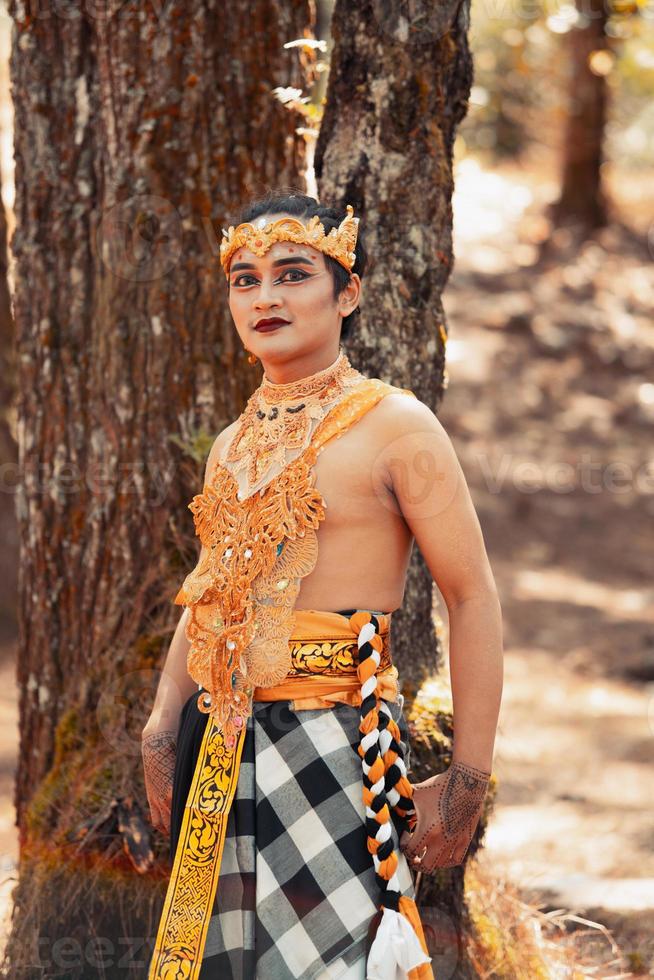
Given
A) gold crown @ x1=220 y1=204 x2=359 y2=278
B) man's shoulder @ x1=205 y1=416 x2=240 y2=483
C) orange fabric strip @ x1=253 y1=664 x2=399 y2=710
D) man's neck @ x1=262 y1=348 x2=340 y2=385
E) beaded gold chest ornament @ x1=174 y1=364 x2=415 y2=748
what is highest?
Result: gold crown @ x1=220 y1=204 x2=359 y2=278

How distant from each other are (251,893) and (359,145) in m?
1.92

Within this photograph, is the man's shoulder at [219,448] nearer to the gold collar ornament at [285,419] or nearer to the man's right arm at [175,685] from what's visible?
the man's right arm at [175,685]

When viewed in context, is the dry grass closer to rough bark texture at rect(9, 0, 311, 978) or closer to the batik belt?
rough bark texture at rect(9, 0, 311, 978)

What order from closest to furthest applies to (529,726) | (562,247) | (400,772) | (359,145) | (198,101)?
1. (400,772)
2. (359,145)
3. (198,101)
4. (529,726)
5. (562,247)

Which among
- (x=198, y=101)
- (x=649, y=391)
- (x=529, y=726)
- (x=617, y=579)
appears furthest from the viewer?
(x=649, y=391)

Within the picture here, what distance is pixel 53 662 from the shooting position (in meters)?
3.76

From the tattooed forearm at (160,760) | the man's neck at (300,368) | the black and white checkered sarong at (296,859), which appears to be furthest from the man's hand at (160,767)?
the man's neck at (300,368)

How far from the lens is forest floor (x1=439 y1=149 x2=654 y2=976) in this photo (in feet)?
17.6

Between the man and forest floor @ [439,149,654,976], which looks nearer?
the man

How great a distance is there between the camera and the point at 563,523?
10109mm

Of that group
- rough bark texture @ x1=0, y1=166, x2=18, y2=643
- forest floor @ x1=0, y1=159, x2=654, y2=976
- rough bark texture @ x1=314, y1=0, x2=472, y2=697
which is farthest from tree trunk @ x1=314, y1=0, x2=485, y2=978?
rough bark texture @ x1=0, y1=166, x2=18, y2=643

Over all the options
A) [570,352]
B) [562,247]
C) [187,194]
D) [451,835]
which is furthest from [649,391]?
[451,835]

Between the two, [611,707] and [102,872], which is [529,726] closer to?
[611,707]

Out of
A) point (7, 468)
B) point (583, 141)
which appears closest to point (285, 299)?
point (7, 468)
